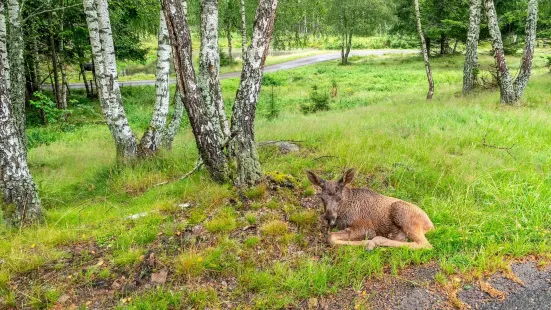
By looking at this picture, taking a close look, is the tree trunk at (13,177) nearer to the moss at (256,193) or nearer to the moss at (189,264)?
the moss at (189,264)

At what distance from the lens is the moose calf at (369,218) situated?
479 centimetres

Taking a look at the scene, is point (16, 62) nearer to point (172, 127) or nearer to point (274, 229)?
point (172, 127)

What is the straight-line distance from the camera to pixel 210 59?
7.29 m

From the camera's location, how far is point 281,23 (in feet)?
135

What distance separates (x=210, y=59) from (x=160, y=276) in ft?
14.9

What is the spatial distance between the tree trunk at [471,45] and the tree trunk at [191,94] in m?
12.4

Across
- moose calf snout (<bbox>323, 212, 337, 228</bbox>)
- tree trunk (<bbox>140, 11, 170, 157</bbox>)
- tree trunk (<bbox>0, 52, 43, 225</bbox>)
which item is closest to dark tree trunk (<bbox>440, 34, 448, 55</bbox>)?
tree trunk (<bbox>140, 11, 170, 157</bbox>)

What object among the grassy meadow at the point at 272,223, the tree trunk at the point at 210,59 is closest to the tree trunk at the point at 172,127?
the grassy meadow at the point at 272,223

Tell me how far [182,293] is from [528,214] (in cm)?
497

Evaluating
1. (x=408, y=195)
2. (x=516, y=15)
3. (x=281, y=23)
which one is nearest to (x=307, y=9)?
(x=281, y=23)

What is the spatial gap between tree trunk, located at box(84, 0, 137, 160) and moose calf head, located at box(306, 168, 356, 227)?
16.6ft

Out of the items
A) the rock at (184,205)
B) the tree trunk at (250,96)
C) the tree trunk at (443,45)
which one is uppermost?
the tree trunk at (443,45)

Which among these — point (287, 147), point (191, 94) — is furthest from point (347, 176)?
point (287, 147)

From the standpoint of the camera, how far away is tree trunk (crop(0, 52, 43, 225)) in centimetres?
517
